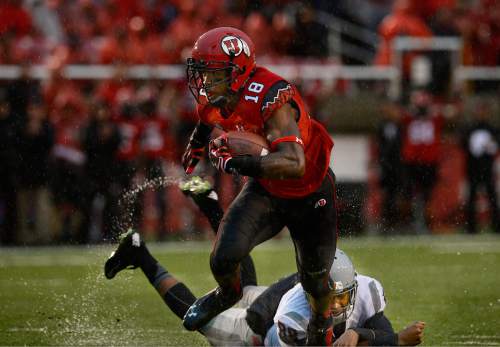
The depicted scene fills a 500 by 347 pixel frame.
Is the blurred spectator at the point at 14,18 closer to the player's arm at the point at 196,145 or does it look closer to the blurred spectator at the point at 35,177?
the blurred spectator at the point at 35,177

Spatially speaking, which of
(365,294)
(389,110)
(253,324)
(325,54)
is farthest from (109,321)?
Answer: (325,54)

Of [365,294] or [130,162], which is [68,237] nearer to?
[130,162]

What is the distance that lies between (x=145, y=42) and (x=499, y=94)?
164 inches

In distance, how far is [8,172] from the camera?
10.2 meters

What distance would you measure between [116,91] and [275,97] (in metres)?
6.41

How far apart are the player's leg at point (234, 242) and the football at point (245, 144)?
0.35 meters

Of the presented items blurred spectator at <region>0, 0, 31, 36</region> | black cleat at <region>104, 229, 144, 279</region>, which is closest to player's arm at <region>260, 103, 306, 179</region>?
black cleat at <region>104, 229, 144, 279</region>

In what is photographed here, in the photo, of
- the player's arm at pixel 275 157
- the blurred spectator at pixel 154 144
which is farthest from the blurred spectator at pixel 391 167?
the player's arm at pixel 275 157

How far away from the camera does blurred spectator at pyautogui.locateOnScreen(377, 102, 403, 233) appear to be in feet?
36.8

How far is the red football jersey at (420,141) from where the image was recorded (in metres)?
11.3

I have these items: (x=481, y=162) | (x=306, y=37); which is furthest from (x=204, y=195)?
(x=306, y=37)

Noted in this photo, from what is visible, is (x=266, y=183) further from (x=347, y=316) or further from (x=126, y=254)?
(x=126, y=254)

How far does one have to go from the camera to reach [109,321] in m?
6.16

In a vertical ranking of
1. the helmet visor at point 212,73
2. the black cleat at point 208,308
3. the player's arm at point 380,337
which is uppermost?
the helmet visor at point 212,73
